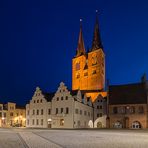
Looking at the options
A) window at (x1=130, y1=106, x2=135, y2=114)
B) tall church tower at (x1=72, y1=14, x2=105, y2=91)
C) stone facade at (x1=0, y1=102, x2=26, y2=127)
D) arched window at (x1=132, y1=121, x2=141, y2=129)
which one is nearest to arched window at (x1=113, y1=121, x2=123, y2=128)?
arched window at (x1=132, y1=121, x2=141, y2=129)

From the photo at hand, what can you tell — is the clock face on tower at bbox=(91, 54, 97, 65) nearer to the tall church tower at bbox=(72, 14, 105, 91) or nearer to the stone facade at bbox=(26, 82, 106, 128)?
the tall church tower at bbox=(72, 14, 105, 91)

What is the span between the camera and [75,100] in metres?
70.8

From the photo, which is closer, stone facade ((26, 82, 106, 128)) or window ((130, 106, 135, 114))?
stone facade ((26, 82, 106, 128))

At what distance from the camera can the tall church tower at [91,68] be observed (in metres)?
118

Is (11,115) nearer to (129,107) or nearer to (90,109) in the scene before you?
(90,109)

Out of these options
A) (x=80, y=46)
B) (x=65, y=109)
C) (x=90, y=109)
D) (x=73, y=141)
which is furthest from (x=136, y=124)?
(x=80, y=46)

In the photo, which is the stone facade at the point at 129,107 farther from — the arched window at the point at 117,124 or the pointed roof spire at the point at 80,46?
the pointed roof spire at the point at 80,46

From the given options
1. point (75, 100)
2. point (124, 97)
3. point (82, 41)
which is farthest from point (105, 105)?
point (82, 41)

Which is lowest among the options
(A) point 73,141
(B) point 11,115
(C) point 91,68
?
(A) point 73,141

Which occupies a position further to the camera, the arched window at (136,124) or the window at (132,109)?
the window at (132,109)

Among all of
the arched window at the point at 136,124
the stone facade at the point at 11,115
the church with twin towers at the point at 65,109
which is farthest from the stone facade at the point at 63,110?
the stone facade at the point at 11,115

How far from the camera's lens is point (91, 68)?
121062mm

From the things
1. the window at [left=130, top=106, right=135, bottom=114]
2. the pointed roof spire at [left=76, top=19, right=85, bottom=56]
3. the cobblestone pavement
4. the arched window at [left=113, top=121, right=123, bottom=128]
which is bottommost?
the arched window at [left=113, top=121, right=123, bottom=128]

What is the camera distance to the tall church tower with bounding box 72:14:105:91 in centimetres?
11838
